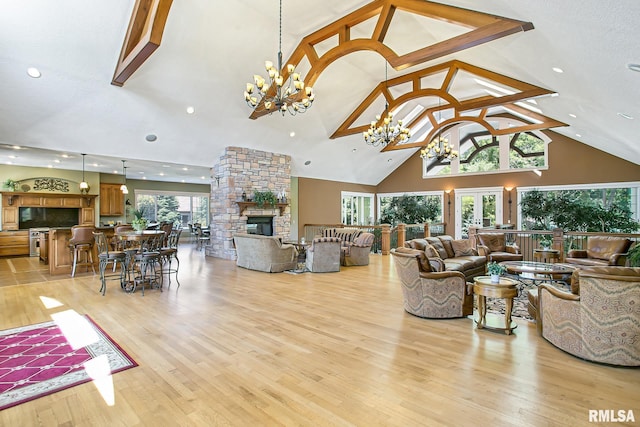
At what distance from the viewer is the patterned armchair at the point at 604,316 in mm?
2900

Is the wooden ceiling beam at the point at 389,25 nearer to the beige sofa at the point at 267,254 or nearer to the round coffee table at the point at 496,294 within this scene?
the beige sofa at the point at 267,254

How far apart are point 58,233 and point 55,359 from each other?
5373 millimetres

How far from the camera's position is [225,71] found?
7.04 meters

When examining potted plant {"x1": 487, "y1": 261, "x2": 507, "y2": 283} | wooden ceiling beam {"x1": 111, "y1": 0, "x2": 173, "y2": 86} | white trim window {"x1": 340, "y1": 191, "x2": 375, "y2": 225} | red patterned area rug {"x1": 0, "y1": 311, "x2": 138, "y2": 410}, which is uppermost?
wooden ceiling beam {"x1": 111, "y1": 0, "x2": 173, "y2": 86}

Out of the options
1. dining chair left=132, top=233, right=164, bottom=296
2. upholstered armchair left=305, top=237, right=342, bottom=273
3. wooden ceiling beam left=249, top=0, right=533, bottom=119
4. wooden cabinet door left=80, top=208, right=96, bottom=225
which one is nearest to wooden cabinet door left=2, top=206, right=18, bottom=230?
wooden cabinet door left=80, top=208, right=96, bottom=225

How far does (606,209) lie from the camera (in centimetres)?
1030

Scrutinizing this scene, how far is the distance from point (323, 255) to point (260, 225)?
369 centimetres

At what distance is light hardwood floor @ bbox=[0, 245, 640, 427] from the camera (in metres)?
2.26

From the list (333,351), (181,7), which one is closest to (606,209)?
(333,351)

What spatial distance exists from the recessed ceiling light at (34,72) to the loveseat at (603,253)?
10732 millimetres

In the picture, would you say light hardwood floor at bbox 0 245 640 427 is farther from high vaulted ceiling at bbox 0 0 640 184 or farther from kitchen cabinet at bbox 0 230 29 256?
kitchen cabinet at bbox 0 230 29 256

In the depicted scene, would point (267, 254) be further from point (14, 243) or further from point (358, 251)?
point (14, 243)

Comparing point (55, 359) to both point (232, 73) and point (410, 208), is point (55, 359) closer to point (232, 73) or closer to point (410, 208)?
point (232, 73)

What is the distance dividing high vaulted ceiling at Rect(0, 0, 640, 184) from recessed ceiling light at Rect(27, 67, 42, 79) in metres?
0.07
